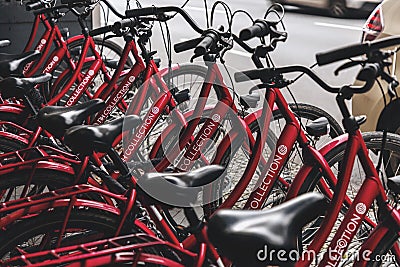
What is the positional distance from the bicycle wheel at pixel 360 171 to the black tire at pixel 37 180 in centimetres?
83

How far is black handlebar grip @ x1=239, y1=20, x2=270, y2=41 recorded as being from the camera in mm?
2453

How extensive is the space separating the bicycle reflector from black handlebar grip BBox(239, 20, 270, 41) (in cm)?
87

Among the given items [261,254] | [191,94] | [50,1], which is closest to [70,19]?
[50,1]

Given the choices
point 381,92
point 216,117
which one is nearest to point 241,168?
point 216,117

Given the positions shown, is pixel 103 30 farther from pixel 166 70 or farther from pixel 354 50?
pixel 354 50

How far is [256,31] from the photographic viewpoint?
250cm

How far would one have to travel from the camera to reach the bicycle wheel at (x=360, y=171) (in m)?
2.40

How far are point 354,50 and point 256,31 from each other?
63cm

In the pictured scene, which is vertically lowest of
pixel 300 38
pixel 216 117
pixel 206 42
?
pixel 300 38

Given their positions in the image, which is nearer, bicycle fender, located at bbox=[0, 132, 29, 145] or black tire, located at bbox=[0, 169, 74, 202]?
black tire, located at bbox=[0, 169, 74, 202]

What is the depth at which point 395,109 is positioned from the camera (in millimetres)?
3199

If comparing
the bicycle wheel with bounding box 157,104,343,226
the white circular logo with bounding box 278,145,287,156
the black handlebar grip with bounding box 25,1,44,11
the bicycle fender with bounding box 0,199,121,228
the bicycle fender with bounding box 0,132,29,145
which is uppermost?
the black handlebar grip with bounding box 25,1,44,11

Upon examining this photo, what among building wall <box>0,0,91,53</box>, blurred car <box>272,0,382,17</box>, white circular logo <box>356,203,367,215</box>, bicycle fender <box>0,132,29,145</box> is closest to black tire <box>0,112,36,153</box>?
bicycle fender <box>0,132,29,145</box>

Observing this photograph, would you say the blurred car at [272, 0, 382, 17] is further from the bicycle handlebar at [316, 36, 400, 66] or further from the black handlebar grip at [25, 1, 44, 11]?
the bicycle handlebar at [316, 36, 400, 66]
